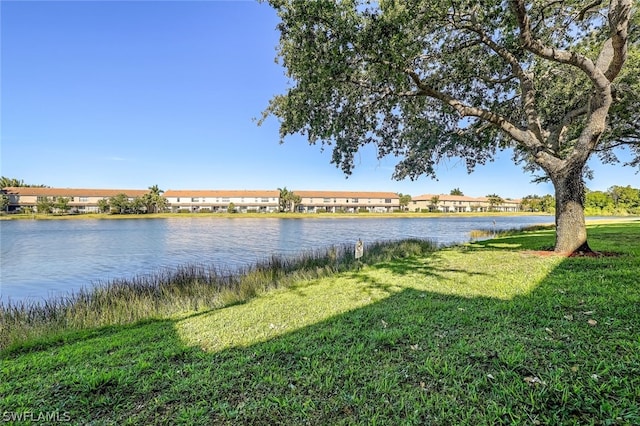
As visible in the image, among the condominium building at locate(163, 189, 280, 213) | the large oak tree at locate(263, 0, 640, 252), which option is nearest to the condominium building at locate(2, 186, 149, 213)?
the condominium building at locate(163, 189, 280, 213)

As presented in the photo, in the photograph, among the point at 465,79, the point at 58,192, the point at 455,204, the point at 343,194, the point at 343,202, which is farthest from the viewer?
the point at 455,204

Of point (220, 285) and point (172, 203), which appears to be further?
point (172, 203)

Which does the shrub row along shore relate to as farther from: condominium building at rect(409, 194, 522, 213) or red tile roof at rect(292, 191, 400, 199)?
condominium building at rect(409, 194, 522, 213)

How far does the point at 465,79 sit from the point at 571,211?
5.83m

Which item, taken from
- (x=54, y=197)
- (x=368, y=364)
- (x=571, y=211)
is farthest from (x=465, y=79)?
(x=54, y=197)

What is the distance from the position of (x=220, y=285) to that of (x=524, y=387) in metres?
8.72

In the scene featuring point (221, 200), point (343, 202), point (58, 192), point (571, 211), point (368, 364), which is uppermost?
point (58, 192)

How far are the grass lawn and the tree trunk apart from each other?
3.26m

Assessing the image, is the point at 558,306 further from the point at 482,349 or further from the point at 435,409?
the point at 435,409

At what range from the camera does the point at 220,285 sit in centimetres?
977

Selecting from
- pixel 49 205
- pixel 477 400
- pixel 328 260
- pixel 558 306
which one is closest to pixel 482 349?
pixel 477 400

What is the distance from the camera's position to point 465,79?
11.3 m

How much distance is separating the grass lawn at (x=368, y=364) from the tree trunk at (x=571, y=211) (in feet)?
10.7

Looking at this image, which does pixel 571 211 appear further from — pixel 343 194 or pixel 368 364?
pixel 343 194
